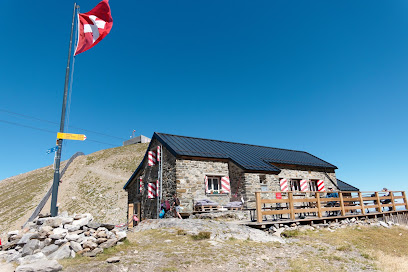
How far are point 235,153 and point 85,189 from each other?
3056 cm

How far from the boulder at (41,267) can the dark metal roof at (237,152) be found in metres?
11.5

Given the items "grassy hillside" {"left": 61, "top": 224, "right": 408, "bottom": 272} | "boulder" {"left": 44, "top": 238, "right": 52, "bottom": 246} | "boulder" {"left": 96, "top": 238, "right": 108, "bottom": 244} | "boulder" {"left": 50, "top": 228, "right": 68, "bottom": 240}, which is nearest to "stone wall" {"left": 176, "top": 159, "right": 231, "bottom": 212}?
"grassy hillside" {"left": 61, "top": 224, "right": 408, "bottom": 272}

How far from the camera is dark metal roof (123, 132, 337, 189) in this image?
61.4 ft

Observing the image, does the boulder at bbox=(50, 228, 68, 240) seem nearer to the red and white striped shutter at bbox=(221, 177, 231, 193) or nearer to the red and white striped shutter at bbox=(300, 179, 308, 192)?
the red and white striped shutter at bbox=(221, 177, 231, 193)

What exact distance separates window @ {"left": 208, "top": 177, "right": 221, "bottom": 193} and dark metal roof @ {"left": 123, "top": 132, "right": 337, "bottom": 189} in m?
1.59

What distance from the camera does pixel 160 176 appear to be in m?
19.0

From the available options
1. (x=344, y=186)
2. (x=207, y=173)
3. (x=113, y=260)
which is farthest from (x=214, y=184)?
(x=344, y=186)

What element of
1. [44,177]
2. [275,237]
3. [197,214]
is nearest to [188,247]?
[275,237]

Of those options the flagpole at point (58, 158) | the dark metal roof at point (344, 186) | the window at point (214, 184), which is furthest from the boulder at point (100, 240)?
the dark metal roof at point (344, 186)

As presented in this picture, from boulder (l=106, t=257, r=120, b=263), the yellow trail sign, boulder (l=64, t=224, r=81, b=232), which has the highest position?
the yellow trail sign

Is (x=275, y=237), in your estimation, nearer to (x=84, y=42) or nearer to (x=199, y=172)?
(x=199, y=172)

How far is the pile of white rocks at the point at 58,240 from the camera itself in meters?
7.27

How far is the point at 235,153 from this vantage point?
21.2 metres

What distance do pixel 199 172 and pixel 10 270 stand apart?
12.5m
